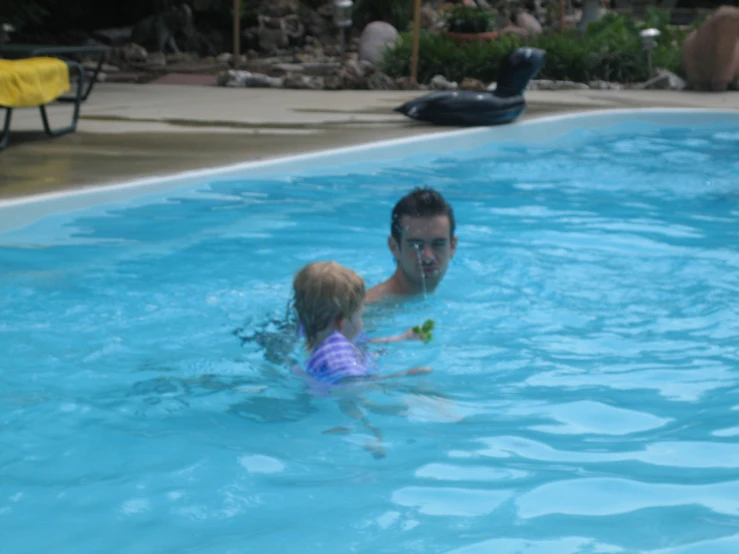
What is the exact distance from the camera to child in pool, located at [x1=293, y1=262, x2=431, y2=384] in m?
3.44

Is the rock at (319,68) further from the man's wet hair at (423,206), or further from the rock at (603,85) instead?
the man's wet hair at (423,206)

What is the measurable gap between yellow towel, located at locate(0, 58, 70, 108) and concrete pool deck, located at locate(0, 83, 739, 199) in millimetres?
406

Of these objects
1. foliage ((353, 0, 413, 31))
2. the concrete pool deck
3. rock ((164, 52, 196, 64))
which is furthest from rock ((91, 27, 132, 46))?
the concrete pool deck

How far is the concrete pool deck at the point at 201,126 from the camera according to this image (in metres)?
7.88

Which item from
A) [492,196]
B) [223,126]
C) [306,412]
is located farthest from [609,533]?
[223,126]

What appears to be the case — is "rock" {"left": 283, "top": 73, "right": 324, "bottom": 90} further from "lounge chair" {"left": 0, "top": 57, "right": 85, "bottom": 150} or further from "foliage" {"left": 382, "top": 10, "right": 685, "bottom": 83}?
"lounge chair" {"left": 0, "top": 57, "right": 85, "bottom": 150}

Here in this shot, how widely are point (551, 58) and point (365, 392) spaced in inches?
517

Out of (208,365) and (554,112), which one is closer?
(208,365)

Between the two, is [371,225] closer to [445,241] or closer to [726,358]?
[445,241]

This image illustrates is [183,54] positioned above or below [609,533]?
above

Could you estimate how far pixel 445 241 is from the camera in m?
4.59

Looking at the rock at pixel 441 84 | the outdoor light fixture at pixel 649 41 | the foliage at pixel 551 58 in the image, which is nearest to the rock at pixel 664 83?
the outdoor light fixture at pixel 649 41

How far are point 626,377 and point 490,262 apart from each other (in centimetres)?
223

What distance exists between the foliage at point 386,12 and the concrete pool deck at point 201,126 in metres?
6.02
